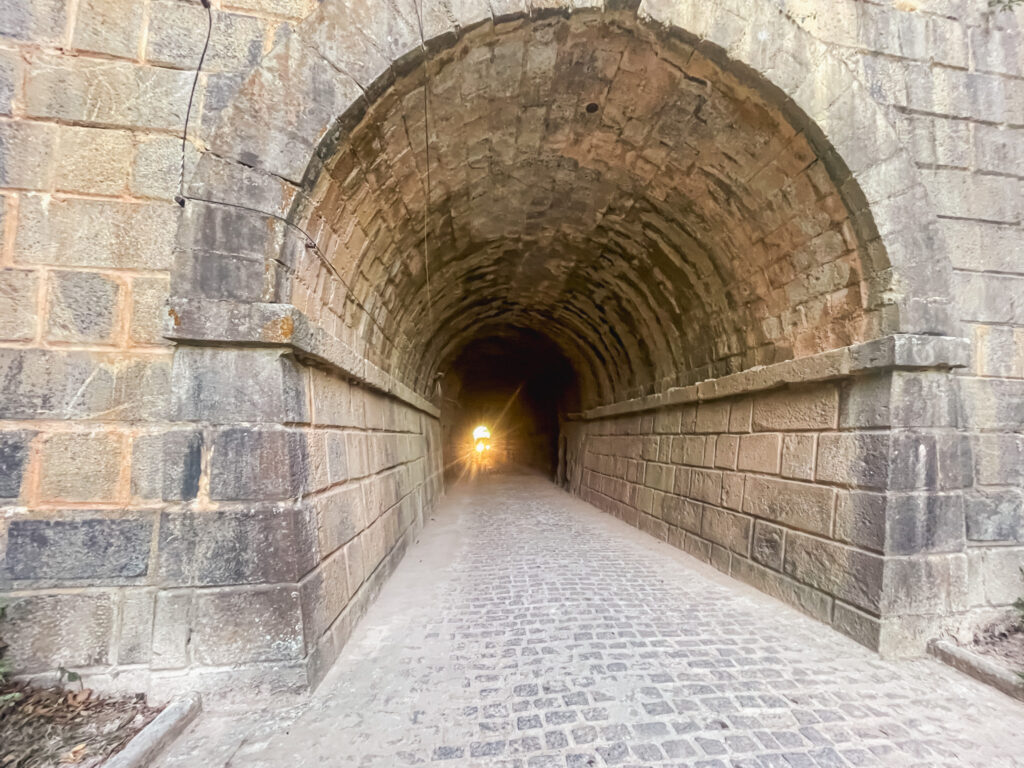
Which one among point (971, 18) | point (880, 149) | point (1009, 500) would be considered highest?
point (971, 18)

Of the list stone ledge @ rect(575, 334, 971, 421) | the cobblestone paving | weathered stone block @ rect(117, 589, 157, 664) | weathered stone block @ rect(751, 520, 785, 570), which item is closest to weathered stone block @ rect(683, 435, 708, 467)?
stone ledge @ rect(575, 334, 971, 421)

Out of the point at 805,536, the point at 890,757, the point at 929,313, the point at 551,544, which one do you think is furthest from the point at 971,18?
the point at 551,544

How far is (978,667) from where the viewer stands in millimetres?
2717

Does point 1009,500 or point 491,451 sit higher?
point 1009,500

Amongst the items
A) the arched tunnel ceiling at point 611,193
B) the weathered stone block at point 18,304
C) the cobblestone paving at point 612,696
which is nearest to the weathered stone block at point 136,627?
the cobblestone paving at point 612,696

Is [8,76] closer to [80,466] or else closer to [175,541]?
[80,466]

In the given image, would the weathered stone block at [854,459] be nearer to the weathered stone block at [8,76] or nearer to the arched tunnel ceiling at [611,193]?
the arched tunnel ceiling at [611,193]

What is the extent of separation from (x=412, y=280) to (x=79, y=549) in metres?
3.80

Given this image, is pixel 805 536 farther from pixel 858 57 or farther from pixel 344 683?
pixel 858 57

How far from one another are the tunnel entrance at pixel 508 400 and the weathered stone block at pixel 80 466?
8293 mm

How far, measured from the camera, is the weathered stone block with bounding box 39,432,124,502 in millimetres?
2332

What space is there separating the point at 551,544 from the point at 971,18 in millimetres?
6346

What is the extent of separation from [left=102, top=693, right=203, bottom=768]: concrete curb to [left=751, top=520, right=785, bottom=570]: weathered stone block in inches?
165

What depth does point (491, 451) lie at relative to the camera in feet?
76.7
